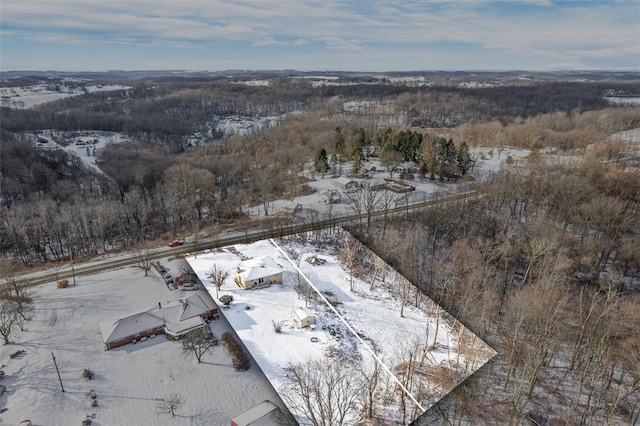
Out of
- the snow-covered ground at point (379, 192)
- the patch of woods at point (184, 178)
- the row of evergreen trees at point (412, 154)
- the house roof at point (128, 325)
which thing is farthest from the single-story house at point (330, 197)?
the house roof at point (128, 325)

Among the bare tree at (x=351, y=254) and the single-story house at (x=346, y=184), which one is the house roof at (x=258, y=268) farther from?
the single-story house at (x=346, y=184)

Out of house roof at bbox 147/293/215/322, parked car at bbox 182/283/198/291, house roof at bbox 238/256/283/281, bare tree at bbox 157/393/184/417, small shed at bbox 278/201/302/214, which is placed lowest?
bare tree at bbox 157/393/184/417

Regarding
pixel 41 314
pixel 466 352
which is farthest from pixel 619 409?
pixel 41 314

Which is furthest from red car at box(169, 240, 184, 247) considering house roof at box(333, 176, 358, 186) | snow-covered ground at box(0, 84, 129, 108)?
snow-covered ground at box(0, 84, 129, 108)

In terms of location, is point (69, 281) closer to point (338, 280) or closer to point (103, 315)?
point (103, 315)

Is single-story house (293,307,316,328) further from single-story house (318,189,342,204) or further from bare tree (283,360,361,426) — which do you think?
single-story house (318,189,342,204)

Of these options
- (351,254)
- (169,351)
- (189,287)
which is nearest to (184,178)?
(189,287)
